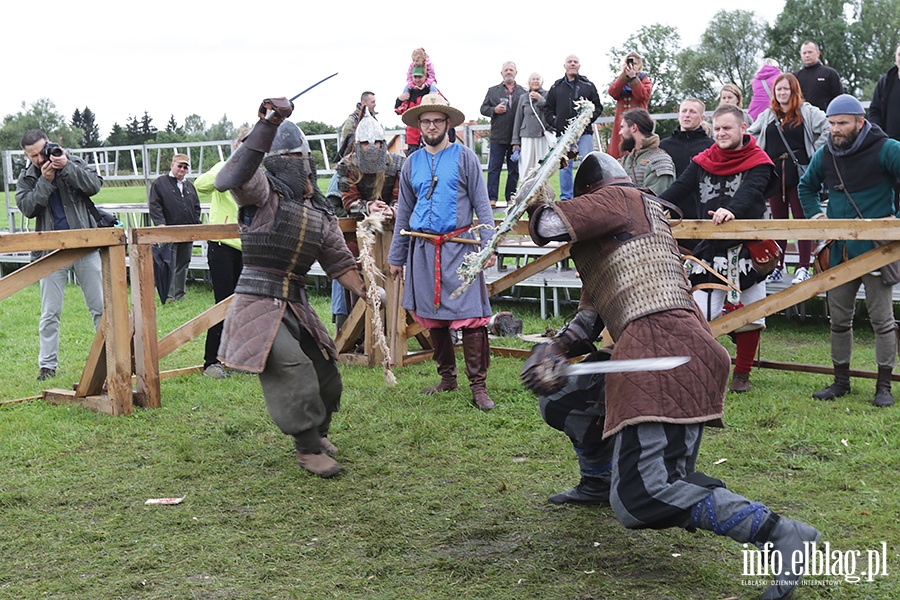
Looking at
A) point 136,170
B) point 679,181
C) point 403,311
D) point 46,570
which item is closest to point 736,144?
point 679,181

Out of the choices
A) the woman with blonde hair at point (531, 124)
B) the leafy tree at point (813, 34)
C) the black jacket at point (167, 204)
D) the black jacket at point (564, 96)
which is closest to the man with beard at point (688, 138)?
the black jacket at point (564, 96)

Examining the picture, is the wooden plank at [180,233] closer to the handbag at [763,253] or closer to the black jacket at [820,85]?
the handbag at [763,253]

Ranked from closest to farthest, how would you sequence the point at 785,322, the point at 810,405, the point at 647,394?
1. the point at 647,394
2. the point at 810,405
3. the point at 785,322

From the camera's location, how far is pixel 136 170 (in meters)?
18.3

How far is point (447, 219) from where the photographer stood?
625cm

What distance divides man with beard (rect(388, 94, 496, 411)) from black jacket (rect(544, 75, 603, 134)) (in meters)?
3.49

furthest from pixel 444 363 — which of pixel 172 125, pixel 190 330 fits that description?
pixel 172 125

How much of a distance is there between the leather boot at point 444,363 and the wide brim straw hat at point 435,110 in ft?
4.57

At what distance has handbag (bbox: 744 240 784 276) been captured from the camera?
6137mm

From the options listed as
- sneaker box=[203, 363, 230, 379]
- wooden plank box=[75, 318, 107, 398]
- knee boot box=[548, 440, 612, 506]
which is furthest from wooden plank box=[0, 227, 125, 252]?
knee boot box=[548, 440, 612, 506]

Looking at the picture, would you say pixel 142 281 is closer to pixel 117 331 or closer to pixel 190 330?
pixel 117 331

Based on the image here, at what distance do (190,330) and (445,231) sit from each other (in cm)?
183

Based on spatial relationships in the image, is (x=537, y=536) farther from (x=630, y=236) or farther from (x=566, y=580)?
(x=630, y=236)

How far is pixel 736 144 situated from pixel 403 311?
2.69 m
